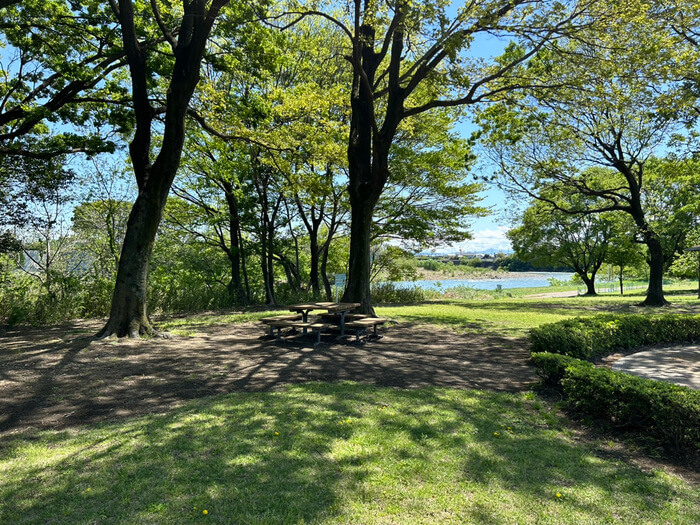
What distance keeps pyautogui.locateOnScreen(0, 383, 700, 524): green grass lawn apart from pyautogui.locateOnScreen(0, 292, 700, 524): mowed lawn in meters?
0.01

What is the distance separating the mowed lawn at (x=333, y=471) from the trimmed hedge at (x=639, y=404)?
0.39m

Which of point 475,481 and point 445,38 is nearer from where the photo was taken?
point 475,481

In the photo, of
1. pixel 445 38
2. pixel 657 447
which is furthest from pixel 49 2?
pixel 657 447

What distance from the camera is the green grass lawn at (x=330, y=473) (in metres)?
2.55

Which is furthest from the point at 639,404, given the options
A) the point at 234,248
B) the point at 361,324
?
the point at 234,248

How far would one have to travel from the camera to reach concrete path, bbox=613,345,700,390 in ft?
18.4

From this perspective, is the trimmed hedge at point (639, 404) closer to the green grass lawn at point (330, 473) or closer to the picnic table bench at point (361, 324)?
the green grass lawn at point (330, 473)

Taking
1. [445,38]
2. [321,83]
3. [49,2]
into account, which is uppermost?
[321,83]

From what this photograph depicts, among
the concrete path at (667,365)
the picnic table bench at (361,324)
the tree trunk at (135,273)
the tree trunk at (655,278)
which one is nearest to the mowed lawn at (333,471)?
the concrete path at (667,365)

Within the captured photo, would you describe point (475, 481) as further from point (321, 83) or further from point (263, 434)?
point (321, 83)

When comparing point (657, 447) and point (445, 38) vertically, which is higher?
point (445, 38)

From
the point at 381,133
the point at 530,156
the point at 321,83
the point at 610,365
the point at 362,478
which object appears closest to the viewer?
the point at 362,478

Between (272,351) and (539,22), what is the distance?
861 centimetres

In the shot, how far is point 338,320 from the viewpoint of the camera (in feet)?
32.9
